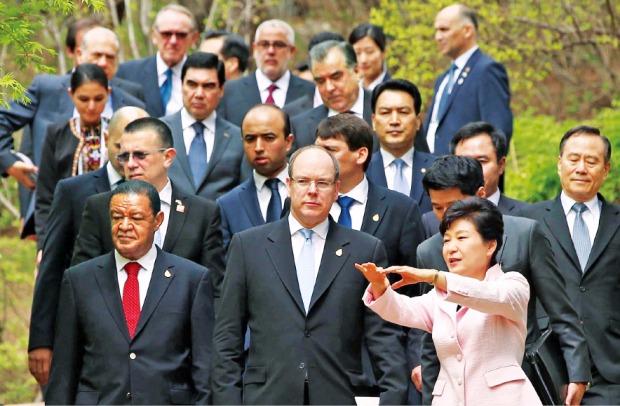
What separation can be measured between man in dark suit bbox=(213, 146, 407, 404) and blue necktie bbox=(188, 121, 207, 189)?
261 centimetres

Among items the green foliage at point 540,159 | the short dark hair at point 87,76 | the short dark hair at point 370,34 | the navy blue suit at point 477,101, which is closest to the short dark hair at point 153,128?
the short dark hair at point 87,76

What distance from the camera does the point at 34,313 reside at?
977 centimetres

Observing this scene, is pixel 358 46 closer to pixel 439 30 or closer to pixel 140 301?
pixel 439 30

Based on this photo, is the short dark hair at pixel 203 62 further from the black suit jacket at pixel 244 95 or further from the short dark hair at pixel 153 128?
the short dark hair at pixel 153 128

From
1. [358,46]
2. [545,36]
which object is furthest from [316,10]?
[358,46]

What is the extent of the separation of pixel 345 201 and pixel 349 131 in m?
0.55

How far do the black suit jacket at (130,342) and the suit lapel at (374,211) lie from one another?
51.7 inches

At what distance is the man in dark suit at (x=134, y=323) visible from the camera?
27.7ft

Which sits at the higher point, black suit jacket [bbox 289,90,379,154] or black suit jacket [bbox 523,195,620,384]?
black suit jacket [bbox 289,90,379,154]

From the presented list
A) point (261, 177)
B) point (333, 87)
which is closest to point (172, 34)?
point (333, 87)

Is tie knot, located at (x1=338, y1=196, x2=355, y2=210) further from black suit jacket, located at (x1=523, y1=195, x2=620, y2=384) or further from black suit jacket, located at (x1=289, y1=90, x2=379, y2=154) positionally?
black suit jacket, located at (x1=289, y1=90, x2=379, y2=154)

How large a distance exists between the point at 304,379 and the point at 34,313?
252 cm

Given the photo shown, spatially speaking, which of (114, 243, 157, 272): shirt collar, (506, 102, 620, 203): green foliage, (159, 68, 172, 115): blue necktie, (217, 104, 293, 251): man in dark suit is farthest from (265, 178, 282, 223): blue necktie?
(506, 102, 620, 203): green foliage

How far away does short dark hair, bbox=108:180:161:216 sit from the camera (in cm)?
880
